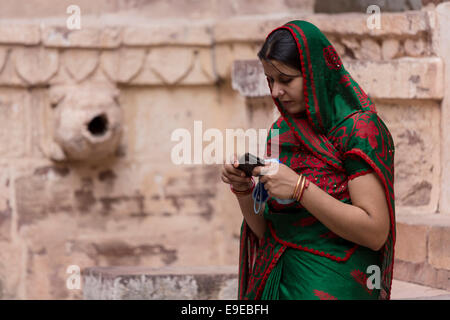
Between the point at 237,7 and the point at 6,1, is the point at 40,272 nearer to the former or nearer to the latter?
the point at 6,1

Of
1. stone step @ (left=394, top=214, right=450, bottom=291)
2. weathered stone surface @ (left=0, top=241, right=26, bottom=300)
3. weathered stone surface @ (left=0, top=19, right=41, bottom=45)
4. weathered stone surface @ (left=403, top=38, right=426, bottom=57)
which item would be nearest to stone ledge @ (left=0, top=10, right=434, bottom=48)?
weathered stone surface @ (left=0, top=19, right=41, bottom=45)

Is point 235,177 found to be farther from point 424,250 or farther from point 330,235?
point 424,250

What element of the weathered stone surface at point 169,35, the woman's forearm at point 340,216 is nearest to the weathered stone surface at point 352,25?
the weathered stone surface at point 169,35

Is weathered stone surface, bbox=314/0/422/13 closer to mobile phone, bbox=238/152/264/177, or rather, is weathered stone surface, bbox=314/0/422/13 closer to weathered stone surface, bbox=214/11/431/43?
weathered stone surface, bbox=214/11/431/43

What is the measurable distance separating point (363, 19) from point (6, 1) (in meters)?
2.21

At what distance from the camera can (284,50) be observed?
2.27m

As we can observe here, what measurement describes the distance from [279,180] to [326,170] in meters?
0.16

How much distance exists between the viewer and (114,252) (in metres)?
4.88

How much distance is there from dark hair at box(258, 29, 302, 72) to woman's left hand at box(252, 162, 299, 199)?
283 millimetres

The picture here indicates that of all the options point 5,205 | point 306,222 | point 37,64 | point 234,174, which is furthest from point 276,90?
point 5,205

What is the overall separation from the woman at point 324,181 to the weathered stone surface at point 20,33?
267 centimetres

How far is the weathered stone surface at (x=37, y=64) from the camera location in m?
4.75

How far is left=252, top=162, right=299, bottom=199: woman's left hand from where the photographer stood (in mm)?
2252

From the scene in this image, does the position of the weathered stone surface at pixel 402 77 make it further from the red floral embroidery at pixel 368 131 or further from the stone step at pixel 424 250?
the red floral embroidery at pixel 368 131
